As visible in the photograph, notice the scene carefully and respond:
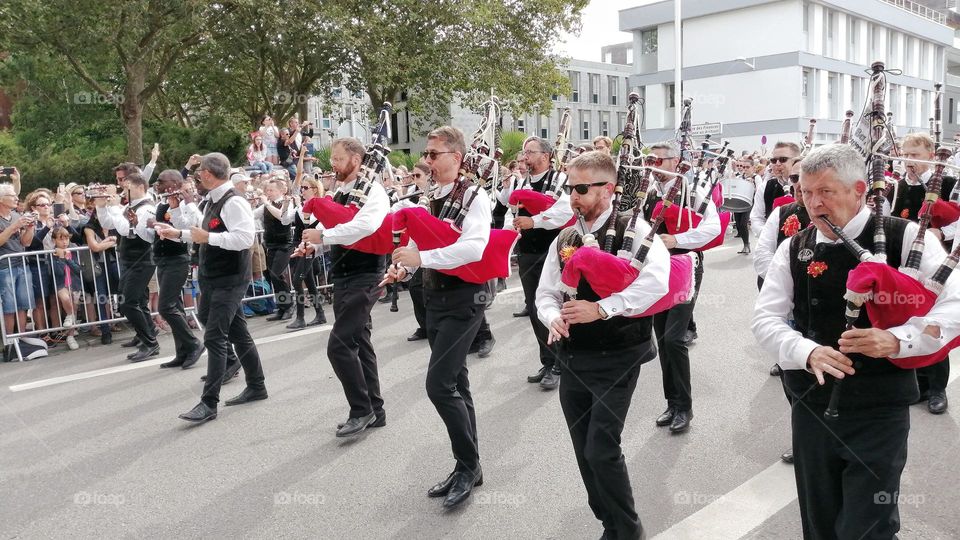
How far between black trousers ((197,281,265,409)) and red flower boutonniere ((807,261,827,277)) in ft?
15.6

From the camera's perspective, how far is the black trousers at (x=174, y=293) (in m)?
7.53

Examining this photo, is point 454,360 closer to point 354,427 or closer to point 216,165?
point 354,427

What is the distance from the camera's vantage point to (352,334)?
5578 mm

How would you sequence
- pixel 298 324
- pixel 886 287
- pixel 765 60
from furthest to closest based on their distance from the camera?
pixel 765 60 < pixel 298 324 < pixel 886 287

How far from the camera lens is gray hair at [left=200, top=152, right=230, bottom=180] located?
21.1 ft

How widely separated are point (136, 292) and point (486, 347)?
383cm

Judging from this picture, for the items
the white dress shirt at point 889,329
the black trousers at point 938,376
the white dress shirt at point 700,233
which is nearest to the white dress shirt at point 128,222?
the white dress shirt at point 700,233

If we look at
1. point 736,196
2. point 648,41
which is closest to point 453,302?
point 736,196

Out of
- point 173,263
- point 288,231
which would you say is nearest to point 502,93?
point 288,231

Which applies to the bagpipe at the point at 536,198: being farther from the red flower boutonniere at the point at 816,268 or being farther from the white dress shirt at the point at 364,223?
the red flower boutonniere at the point at 816,268

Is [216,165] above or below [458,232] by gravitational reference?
above

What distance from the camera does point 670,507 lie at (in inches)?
167

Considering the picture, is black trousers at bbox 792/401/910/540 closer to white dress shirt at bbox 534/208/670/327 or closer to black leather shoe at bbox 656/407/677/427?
white dress shirt at bbox 534/208/670/327

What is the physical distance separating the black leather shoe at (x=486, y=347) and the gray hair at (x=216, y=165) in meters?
3.01
